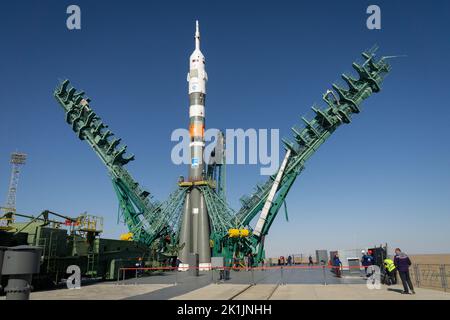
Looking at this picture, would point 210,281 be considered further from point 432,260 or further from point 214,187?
point 432,260

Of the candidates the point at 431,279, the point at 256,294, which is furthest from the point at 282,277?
the point at 431,279

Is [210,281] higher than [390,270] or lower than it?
lower

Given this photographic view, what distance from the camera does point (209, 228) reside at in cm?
3544

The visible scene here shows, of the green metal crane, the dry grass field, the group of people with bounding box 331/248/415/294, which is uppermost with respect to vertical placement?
the green metal crane

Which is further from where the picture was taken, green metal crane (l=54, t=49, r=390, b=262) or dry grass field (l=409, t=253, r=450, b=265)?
dry grass field (l=409, t=253, r=450, b=265)

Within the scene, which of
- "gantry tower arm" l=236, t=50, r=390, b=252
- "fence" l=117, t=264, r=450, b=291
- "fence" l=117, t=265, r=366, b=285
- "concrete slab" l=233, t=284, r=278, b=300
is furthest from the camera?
"gantry tower arm" l=236, t=50, r=390, b=252

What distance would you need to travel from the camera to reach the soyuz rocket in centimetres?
3406

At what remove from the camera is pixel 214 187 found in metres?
36.5

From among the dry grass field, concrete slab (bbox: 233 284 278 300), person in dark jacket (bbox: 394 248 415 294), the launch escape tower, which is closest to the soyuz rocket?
the launch escape tower

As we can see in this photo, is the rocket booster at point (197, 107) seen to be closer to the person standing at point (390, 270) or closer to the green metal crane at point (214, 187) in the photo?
the green metal crane at point (214, 187)

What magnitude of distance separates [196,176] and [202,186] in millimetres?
1319

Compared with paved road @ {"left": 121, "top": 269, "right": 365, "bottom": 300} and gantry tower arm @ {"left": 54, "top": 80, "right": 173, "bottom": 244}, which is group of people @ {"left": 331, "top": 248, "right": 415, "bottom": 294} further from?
gantry tower arm @ {"left": 54, "top": 80, "right": 173, "bottom": 244}

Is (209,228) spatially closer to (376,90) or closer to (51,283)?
(51,283)

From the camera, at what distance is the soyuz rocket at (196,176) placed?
34062mm
